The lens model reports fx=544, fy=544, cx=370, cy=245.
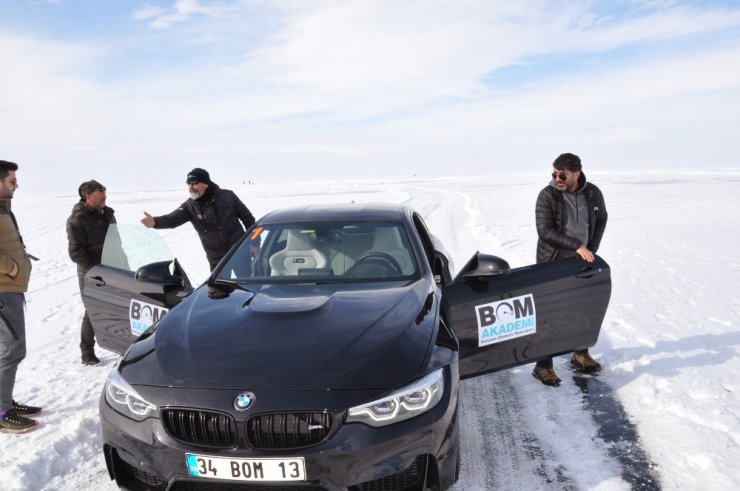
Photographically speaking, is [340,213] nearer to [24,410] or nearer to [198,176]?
[198,176]

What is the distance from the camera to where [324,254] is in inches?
153

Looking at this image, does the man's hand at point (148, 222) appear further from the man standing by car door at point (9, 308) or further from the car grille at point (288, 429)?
the car grille at point (288, 429)

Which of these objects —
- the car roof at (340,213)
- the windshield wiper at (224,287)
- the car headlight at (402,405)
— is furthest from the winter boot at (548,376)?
the windshield wiper at (224,287)

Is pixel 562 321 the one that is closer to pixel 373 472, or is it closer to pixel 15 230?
pixel 373 472

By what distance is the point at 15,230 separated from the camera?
12.9 feet

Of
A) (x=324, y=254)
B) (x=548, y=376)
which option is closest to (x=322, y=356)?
(x=324, y=254)

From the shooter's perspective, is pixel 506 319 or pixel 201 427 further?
pixel 506 319

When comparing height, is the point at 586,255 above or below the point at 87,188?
below

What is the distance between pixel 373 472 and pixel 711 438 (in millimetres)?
2401

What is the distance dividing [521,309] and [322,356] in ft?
5.81

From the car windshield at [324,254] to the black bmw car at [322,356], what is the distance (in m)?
0.01

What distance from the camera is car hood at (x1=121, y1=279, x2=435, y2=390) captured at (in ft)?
7.64

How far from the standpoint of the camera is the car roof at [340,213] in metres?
4.18

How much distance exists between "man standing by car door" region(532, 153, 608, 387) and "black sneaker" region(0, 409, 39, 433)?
12.4 ft
